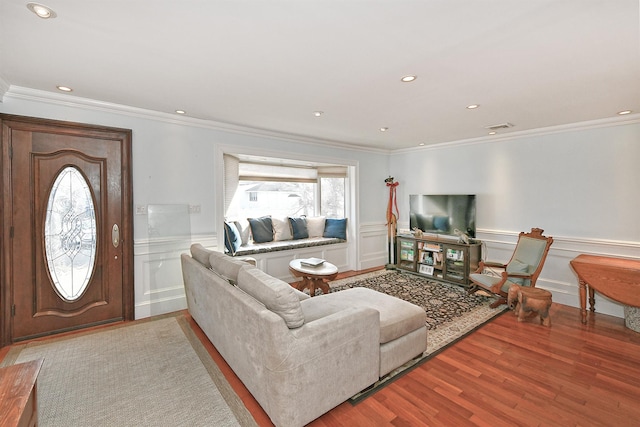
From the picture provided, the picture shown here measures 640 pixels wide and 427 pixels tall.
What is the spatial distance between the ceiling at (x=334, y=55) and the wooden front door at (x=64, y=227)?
477mm

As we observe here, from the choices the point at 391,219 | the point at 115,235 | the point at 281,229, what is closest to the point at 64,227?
the point at 115,235

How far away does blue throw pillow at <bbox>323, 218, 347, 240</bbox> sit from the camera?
543cm

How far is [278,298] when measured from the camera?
168 cm

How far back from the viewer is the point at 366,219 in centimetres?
553

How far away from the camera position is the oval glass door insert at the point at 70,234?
2.87 meters

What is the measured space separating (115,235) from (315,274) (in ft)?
7.45

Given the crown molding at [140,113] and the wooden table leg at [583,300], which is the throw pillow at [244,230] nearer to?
the crown molding at [140,113]

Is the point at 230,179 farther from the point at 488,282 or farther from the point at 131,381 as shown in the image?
the point at 488,282

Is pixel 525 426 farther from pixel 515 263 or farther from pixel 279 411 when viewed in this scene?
pixel 515 263

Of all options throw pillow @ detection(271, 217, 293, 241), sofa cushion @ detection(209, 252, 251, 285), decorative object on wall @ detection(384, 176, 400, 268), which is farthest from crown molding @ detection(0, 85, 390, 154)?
sofa cushion @ detection(209, 252, 251, 285)

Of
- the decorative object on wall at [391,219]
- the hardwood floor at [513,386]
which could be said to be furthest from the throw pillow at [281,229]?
the hardwood floor at [513,386]

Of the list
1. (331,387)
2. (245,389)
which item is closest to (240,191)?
(245,389)

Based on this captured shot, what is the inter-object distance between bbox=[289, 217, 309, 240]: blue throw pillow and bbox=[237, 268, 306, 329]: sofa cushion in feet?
11.1

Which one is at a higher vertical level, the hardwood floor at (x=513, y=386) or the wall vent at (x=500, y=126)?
the wall vent at (x=500, y=126)
